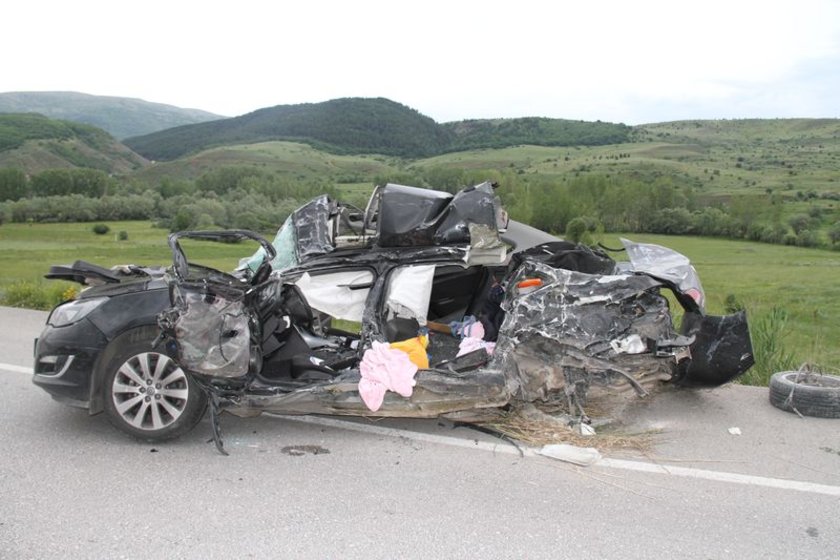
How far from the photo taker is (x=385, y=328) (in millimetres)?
4965

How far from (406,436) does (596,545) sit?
72.0 inches

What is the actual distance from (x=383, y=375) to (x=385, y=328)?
454 mm

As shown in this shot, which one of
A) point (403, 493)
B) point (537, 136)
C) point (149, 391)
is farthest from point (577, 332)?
point (537, 136)

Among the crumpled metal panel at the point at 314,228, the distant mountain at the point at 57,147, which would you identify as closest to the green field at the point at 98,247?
the crumpled metal panel at the point at 314,228

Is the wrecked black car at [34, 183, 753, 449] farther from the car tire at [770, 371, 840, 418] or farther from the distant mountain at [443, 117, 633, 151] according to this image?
the distant mountain at [443, 117, 633, 151]

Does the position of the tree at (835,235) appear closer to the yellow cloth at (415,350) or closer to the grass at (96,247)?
the grass at (96,247)

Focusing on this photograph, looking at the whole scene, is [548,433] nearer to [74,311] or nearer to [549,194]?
[74,311]

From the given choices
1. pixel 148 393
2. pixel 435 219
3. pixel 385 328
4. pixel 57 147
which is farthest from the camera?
pixel 57 147

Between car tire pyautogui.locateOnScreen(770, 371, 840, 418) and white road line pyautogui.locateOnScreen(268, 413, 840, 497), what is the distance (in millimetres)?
1418

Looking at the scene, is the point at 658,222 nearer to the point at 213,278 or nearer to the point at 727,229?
the point at 727,229

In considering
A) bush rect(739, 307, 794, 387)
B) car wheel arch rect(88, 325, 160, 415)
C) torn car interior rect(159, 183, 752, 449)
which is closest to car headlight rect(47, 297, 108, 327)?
car wheel arch rect(88, 325, 160, 415)

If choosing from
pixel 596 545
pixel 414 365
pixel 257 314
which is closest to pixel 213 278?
pixel 257 314

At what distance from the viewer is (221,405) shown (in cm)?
462

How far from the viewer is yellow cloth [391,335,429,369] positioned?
4777mm
